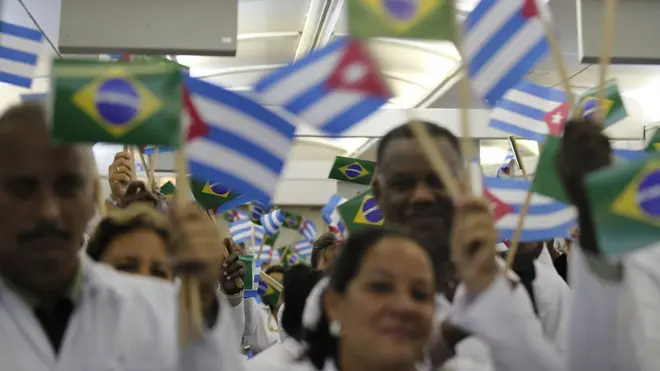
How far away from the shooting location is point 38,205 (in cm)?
127

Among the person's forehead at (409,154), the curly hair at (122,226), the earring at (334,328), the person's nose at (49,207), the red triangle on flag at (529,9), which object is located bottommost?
the earring at (334,328)

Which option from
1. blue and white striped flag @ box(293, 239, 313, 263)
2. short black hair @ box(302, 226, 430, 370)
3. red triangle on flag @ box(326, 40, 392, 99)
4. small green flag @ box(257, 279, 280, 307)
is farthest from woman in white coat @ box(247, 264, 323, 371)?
blue and white striped flag @ box(293, 239, 313, 263)

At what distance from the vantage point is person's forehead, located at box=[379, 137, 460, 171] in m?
1.64

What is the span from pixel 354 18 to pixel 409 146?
1.26ft

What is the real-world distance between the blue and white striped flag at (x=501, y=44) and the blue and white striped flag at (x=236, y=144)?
1.45ft

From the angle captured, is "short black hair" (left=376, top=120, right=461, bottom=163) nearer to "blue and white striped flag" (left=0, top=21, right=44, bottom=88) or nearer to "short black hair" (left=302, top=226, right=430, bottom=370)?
"short black hair" (left=302, top=226, right=430, bottom=370)

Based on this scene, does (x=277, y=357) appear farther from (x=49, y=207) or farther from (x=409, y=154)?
(x=49, y=207)

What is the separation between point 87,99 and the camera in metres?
1.27

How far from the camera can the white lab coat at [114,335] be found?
121 centimetres

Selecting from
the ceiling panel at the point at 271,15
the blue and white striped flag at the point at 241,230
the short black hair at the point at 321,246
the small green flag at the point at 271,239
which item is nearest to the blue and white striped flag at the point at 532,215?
the short black hair at the point at 321,246

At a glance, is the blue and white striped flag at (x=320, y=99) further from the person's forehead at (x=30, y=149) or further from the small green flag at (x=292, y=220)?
the small green flag at (x=292, y=220)

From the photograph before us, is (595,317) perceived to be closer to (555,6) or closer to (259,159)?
(259,159)

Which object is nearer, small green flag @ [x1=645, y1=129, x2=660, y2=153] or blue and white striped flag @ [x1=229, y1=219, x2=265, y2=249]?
small green flag @ [x1=645, y1=129, x2=660, y2=153]

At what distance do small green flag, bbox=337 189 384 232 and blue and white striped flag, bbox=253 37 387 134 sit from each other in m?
0.80
